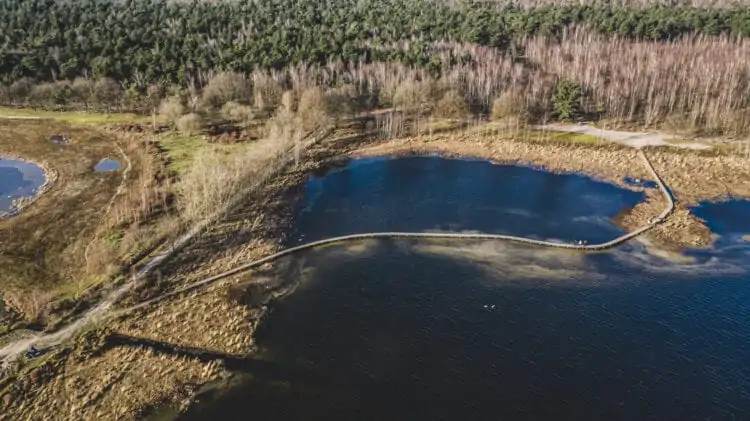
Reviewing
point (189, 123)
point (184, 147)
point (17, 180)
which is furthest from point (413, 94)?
point (17, 180)

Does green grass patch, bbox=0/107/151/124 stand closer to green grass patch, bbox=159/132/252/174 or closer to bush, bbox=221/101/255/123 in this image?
green grass patch, bbox=159/132/252/174

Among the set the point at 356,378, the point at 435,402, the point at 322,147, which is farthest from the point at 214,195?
the point at 435,402

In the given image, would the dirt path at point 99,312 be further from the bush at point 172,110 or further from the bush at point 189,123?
the bush at point 172,110

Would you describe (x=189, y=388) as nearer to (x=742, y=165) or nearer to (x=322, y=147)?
(x=322, y=147)

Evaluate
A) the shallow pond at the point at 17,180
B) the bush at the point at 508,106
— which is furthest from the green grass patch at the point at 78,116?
the bush at the point at 508,106

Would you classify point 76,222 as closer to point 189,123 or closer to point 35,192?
point 35,192

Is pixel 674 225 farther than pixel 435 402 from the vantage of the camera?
Yes

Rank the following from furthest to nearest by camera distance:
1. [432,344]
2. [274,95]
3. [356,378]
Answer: [274,95], [432,344], [356,378]

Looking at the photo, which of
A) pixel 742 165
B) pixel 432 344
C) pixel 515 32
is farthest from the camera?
pixel 515 32
